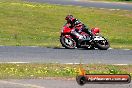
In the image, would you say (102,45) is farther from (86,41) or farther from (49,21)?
(49,21)

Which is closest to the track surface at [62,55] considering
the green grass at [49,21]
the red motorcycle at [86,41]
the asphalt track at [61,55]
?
the asphalt track at [61,55]

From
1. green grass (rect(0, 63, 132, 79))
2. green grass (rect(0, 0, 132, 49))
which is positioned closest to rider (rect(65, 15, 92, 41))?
green grass (rect(0, 0, 132, 49))

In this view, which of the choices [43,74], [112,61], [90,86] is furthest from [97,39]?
[90,86]

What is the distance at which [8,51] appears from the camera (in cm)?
2036

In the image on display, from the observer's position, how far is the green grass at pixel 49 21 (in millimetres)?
29719

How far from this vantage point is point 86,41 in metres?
22.9

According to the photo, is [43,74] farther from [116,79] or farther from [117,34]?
[117,34]

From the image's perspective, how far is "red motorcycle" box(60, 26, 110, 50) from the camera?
22.3m

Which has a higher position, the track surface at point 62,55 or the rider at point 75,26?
the rider at point 75,26

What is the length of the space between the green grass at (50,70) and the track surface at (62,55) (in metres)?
1.43

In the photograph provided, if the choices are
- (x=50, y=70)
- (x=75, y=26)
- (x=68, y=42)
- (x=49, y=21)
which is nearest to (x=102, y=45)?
(x=68, y=42)

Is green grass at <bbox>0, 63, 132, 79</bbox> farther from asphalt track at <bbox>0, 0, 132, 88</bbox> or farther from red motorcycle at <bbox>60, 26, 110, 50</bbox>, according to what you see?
red motorcycle at <bbox>60, 26, 110, 50</bbox>

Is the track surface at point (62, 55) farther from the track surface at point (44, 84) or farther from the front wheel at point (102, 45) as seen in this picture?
the track surface at point (44, 84)

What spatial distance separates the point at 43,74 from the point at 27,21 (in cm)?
2124
